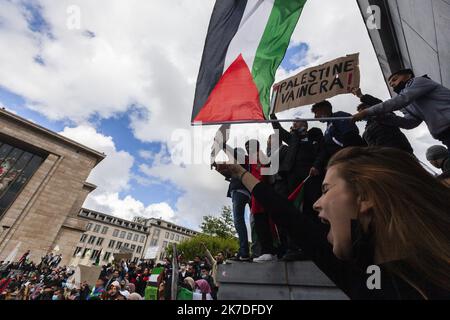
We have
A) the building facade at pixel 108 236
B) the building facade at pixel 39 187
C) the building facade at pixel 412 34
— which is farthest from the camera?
the building facade at pixel 108 236

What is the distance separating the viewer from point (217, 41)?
155 inches

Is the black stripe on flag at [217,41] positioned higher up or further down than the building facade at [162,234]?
further down

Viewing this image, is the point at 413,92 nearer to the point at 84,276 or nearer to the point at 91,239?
the point at 84,276

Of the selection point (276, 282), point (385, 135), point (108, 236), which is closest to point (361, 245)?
point (276, 282)


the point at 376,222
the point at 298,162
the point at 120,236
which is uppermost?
the point at 120,236

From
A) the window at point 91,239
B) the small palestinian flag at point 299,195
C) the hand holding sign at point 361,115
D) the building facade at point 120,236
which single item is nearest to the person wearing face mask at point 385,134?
the hand holding sign at point 361,115

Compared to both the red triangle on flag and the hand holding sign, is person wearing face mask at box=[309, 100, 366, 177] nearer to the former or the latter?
the hand holding sign

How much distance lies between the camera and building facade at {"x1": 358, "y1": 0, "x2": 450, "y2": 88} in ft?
10.9

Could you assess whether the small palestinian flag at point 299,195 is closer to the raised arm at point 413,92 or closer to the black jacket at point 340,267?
the raised arm at point 413,92

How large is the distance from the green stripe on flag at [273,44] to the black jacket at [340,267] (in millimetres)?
2439

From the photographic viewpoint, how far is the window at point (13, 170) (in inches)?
1030

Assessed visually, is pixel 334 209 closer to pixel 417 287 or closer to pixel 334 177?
pixel 334 177

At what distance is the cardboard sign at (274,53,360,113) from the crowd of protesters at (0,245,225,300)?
492cm

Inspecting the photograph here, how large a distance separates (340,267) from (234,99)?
282cm
